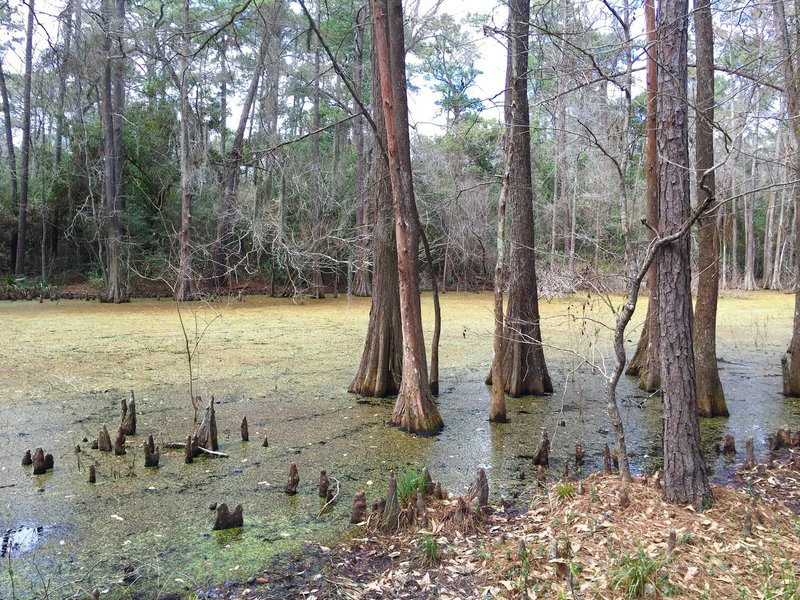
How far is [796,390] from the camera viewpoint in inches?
271

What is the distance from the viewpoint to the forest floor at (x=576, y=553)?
2.79 metres

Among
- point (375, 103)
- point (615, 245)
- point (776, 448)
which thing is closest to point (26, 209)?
point (375, 103)

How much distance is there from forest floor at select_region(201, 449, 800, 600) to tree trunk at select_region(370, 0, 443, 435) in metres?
1.90

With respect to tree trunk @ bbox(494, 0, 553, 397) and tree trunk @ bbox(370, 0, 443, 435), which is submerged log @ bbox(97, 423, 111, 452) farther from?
tree trunk @ bbox(494, 0, 553, 397)

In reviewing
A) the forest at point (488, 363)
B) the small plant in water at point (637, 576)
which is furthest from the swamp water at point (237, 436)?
the small plant in water at point (637, 576)

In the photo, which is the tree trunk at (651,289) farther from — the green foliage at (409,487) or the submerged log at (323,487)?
the submerged log at (323,487)

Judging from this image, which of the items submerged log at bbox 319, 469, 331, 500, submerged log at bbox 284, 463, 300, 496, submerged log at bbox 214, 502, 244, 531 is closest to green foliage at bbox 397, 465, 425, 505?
submerged log at bbox 319, 469, 331, 500

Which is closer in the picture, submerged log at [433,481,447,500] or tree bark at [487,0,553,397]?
submerged log at [433,481,447,500]

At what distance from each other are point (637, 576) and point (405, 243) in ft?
12.1

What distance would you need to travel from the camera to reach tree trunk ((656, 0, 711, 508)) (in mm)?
3486

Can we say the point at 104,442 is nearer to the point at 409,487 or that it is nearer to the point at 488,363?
the point at 409,487

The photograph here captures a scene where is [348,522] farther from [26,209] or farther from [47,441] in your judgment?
[26,209]

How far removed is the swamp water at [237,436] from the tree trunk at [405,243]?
10.6 inches

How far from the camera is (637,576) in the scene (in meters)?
2.73
